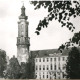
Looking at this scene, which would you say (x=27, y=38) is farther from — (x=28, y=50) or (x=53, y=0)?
(x=53, y=0)

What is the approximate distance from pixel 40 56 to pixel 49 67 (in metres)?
4.15

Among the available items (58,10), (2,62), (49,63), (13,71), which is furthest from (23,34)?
(58,10)

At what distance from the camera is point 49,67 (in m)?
73.6

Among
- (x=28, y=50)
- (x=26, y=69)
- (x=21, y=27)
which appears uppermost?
(x=21, y=27)

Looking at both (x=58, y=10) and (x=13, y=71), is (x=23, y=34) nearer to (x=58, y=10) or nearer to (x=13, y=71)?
(x=13, y=71)

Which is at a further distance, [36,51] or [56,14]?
[36,51]

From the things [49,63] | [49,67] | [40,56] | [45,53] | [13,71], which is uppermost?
[45,53]

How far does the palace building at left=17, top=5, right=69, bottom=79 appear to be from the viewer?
71938mm

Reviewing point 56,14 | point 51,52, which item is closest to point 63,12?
point 56,14

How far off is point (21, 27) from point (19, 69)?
1895 cm

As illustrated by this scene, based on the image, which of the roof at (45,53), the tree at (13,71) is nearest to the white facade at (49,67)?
the roof at (45,53)

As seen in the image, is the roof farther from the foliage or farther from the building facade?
the foliage

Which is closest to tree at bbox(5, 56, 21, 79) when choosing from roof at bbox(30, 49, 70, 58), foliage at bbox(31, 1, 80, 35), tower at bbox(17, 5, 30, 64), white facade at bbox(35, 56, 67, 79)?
white facade at bbox(35, 56, 67, 79)

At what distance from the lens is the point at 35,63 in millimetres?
75500
